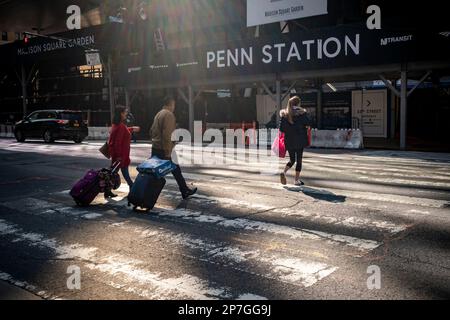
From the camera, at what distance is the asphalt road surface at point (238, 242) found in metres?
4.20

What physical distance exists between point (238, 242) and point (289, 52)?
64.1 ft

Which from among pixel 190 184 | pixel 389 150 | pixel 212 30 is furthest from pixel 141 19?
pixel 190 184

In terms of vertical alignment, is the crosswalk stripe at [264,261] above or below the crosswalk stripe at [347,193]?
below

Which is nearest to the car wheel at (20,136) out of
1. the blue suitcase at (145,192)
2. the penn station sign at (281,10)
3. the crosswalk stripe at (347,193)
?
the penn station sign at (281,10)

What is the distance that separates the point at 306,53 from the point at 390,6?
29.6 ft

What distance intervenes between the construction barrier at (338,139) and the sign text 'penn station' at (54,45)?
74.1ft

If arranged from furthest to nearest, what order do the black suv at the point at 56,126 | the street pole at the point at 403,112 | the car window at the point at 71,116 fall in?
the car window at the point at 71,116, the black suv at the point at 56,126, the street pole at the point at 403,112

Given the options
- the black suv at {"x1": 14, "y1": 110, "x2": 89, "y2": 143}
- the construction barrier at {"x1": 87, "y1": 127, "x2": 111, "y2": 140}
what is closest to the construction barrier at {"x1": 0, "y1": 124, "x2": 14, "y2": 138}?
the construction barrier at {"x1": 87, "y1": 127, "x2": 111, "y2": 140}

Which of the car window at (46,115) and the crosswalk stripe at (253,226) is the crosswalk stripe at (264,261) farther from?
the car window at (46,115)

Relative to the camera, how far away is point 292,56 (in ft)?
77.5

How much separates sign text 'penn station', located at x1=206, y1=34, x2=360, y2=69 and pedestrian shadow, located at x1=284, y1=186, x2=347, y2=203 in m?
13.9

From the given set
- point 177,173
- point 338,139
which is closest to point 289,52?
point 338,139

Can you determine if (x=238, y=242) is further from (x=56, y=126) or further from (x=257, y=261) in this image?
(x=56, y=126)

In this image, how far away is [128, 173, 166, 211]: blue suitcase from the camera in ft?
24.3
